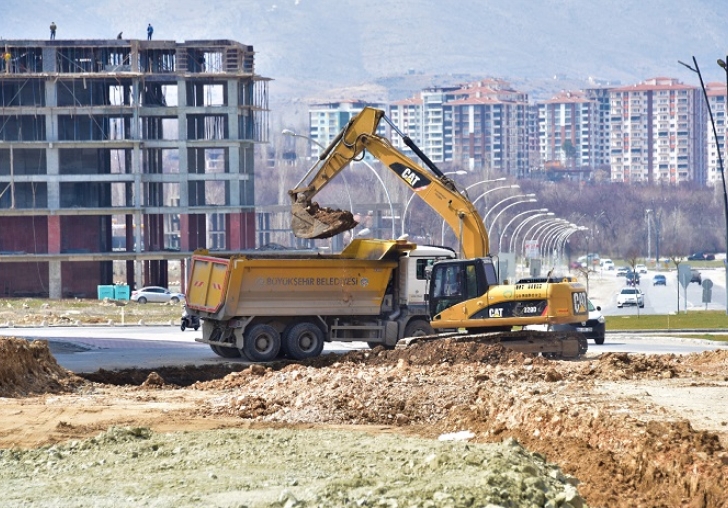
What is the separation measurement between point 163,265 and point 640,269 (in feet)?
201

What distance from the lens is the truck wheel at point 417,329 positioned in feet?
112

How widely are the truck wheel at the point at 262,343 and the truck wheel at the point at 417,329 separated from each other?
10.0 feet

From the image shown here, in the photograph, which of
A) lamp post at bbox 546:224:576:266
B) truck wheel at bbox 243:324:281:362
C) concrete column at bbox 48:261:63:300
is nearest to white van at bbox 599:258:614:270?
lamp post at bbox 546:224:576:266

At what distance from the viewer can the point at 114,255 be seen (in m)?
95.7

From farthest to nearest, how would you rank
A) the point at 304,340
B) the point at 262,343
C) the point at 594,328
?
the point at 594,328 → the point at 304,340 → the point at 262,343

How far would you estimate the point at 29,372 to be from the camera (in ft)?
89.4

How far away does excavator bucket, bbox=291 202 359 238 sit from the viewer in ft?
108

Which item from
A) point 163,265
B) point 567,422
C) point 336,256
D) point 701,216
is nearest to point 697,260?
point 701,216

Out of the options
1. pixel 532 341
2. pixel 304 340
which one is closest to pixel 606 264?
pixel 304 340

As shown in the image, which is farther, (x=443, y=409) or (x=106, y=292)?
(x=106, y=292)

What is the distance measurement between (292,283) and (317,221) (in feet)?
Answer: 5.15

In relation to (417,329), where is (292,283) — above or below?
above

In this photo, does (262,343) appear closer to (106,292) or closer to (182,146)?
(106,292)

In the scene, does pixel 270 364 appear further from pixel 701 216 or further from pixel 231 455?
pixel 701 216
